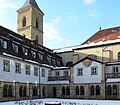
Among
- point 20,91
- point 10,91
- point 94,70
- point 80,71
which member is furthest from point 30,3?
point 10,91

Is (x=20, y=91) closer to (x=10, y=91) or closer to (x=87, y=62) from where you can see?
(x=10, y=91)

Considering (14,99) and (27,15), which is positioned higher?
(27,15)

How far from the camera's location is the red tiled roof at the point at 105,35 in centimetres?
4704

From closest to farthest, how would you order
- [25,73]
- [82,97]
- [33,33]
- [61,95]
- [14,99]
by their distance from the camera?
[14,99] → [25,73] → [82,97] → [61,95] → [33,33]

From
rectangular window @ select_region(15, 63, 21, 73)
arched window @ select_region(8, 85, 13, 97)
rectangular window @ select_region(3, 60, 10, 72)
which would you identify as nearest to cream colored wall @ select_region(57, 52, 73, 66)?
rectangular window @ select_region(15, 63, 21, 73)

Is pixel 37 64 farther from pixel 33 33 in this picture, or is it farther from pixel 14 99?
pixel 33 33

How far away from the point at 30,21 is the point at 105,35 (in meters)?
19.3

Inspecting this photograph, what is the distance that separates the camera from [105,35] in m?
50.3

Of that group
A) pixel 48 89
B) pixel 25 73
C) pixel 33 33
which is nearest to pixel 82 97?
pixel 48 89

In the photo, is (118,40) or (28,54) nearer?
(28,54)

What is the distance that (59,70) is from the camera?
43594 mm

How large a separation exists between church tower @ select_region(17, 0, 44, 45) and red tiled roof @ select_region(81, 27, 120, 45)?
14119mm

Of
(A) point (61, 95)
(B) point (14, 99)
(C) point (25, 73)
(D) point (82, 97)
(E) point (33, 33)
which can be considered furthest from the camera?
(E) point (33, 33)

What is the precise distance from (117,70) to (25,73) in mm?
15501
